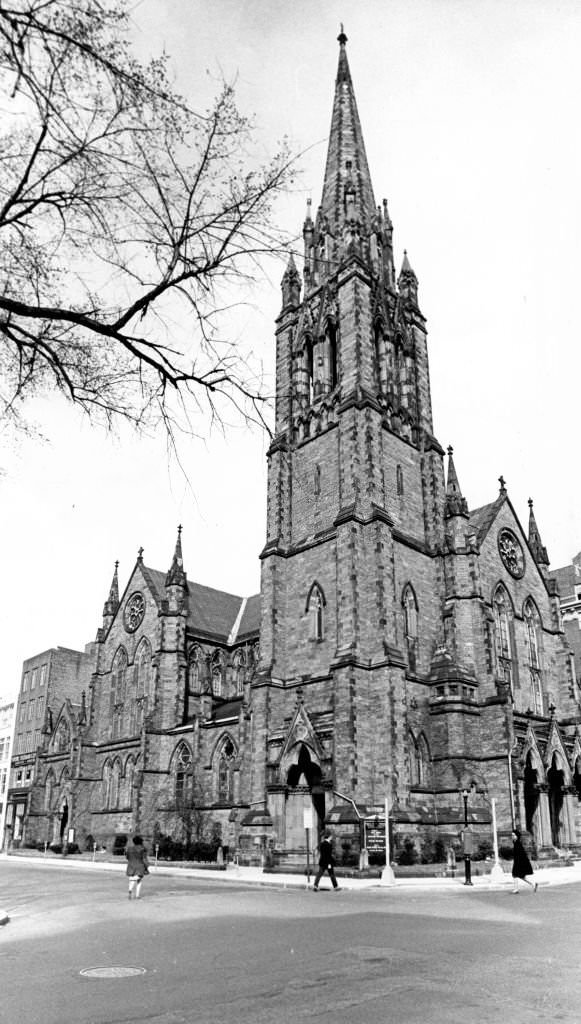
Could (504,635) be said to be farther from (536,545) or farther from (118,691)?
(118,691)

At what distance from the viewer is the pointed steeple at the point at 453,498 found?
37125 millimetres

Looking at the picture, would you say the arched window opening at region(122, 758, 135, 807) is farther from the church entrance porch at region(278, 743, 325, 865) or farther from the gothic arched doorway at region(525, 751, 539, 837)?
the gothic arched doorway at region(525, 751, 539, 837)

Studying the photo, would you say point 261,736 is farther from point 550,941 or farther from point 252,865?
point 550,941

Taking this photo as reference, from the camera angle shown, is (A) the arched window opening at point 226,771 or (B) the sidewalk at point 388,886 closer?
(B) the sidewalk at point 388,886

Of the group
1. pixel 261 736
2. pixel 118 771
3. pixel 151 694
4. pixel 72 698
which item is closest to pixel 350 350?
pixel 261 736

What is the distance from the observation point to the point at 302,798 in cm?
3117

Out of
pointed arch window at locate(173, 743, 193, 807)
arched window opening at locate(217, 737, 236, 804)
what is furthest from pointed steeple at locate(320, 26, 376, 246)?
pointed arch window at locate(173, 743, 193, 807)

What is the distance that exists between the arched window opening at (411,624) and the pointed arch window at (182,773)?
14.7 meters

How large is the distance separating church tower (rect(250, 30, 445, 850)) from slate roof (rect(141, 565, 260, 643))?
537 inches

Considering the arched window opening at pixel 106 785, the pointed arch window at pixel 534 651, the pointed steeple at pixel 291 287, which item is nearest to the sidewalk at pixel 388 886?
the pointed arch window at pixel 534 651

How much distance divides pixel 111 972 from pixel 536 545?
3695 cm

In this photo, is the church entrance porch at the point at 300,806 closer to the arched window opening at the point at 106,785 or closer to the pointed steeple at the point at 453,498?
the pointed steeple at the point at 453,498

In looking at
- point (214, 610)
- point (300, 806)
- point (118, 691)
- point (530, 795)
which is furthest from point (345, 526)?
point (118, 691)

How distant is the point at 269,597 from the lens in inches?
1415
